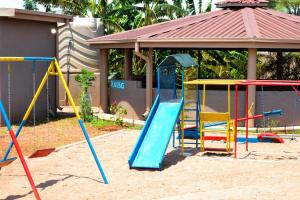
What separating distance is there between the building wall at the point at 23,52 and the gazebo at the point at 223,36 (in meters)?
2.15

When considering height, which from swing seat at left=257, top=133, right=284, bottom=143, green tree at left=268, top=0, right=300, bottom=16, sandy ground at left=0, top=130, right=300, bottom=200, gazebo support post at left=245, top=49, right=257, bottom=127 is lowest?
sandy ground at left=0, top=130, right=300, bottom=200

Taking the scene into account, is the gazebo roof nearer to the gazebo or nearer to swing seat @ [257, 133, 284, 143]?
the gazebo

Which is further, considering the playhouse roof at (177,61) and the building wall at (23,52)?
the building wall at (23,52)

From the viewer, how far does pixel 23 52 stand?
57.7ft

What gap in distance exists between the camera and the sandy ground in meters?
9.25

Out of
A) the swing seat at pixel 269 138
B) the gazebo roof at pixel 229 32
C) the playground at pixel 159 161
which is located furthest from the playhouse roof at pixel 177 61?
the gazebo roof at pixel 229 32

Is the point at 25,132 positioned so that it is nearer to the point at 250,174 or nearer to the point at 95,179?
the point at 95,179

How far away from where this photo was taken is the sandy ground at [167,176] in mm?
9250

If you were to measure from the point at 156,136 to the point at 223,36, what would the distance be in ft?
19.6

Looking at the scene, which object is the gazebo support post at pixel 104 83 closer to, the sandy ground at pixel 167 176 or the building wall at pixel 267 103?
the building wall at pixel 267 103

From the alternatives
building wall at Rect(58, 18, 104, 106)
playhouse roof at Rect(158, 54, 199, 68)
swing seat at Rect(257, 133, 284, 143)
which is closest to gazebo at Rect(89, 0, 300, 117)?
swing seat at Rect(257, 133, 284, 143)

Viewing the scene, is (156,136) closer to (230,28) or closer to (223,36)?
(223,36)

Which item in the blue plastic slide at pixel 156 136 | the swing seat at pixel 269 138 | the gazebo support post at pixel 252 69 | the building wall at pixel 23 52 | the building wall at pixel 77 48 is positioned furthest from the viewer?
the building wall at pixel 77 48

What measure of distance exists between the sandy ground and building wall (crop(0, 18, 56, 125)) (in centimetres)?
Result: 436
